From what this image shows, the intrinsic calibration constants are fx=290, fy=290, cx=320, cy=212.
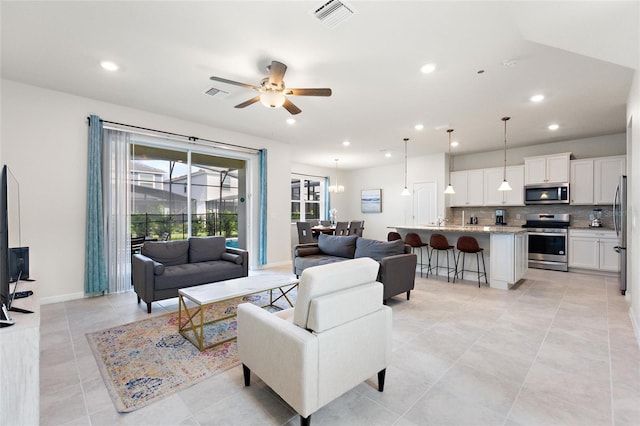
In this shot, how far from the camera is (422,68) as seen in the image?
3.28 metres

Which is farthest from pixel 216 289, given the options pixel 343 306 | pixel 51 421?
pixel 343 306

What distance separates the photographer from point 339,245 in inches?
199

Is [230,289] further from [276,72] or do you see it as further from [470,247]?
[470,247]

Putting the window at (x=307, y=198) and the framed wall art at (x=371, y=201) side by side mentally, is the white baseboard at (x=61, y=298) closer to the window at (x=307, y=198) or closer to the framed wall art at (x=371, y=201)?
the window at (x=307, y=198)

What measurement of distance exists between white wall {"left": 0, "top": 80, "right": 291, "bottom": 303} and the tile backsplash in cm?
796

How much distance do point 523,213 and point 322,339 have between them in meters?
7.30

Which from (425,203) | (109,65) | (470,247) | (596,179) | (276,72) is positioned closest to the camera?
(276,72)

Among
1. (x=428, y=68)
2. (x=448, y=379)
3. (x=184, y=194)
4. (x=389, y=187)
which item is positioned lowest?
(x=448, y=379)

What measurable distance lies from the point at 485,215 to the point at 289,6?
721 centimetres

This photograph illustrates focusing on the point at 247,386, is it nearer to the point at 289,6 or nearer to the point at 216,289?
the point at 216,289

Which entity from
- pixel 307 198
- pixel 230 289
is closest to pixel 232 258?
pixel 230 289

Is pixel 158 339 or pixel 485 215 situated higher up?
pixel 485 215

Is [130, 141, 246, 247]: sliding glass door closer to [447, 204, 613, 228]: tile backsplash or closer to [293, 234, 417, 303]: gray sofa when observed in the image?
[293, 234, 417, 303]: gray sofa

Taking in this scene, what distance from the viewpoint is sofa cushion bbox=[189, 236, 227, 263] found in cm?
448
